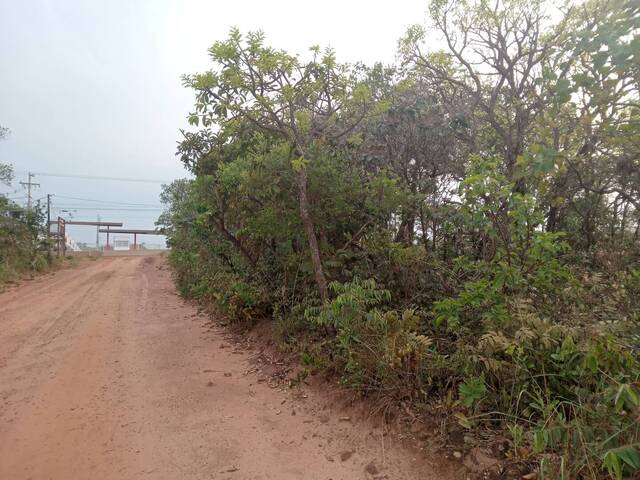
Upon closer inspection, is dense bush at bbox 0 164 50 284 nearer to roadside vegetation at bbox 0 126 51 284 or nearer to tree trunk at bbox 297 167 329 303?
roadside vegetation at bbox 0 126 51 284

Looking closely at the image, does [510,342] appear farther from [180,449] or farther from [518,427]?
[180,449]

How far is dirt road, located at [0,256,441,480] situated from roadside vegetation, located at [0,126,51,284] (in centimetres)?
1137

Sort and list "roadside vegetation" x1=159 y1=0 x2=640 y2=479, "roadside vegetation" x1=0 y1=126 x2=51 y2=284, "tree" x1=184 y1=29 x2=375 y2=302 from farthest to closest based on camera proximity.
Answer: "roadside vegetation" x1=0 y1=126 x2=51 y2=284
"tree" x1=184 y1=29 x2=375 y2=302
"roadside vegetation" x1=159 y1=0 x2=640 y2=479

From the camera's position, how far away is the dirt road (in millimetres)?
3104

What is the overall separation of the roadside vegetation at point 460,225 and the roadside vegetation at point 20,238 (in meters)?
11.7

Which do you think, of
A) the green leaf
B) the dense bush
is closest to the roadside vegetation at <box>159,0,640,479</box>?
the green leaf

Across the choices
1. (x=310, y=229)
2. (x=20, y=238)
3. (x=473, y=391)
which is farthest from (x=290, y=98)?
(x=20, y=238)

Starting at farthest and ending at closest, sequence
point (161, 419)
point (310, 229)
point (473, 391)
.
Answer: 1. point (310, 229)
2. point (161, 419)
3. point (473, 391)

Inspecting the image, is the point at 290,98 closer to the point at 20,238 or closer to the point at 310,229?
the point at 310,229

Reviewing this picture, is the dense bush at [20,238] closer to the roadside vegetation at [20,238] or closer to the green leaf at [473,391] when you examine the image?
the roadside vegetation at [20,238]

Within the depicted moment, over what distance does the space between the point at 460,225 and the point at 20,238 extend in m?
18.2

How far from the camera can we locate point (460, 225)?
5.30 m

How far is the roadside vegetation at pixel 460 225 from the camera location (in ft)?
9.49

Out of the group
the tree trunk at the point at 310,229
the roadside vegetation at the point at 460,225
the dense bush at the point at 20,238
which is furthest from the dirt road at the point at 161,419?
the dense bush at the point at 20,238
